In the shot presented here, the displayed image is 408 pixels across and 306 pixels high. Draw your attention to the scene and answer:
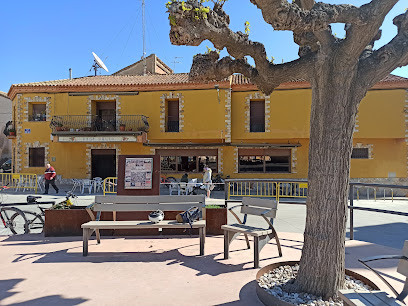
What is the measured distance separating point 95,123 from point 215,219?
15.2m

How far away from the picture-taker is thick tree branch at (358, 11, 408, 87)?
297 centimetres

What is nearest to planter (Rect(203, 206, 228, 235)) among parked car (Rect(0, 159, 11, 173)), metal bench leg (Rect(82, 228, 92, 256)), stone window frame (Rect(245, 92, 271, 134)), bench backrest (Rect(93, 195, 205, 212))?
bench backrest (Rect(93, 195, 205, 212))

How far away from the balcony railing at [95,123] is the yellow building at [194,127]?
66mm

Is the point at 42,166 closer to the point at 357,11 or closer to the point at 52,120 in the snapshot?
the point at 52,120

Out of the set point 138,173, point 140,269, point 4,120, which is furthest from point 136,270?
point 4,120

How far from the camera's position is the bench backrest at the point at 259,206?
437 centimetres

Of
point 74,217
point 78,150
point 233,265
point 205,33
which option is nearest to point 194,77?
point 205,33

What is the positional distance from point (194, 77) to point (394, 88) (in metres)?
17.7

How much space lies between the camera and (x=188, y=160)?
18.5m

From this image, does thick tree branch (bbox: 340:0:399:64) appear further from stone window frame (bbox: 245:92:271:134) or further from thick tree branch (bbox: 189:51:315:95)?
stone window frame (bbox: 245:92:271:134)

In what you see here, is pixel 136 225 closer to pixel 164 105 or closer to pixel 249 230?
pixel 249 230

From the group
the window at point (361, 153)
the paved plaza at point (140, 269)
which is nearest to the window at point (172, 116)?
the window at point (361, 153)

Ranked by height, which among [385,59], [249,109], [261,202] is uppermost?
[249,109]

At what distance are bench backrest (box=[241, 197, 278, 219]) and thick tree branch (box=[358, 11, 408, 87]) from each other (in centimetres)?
221
